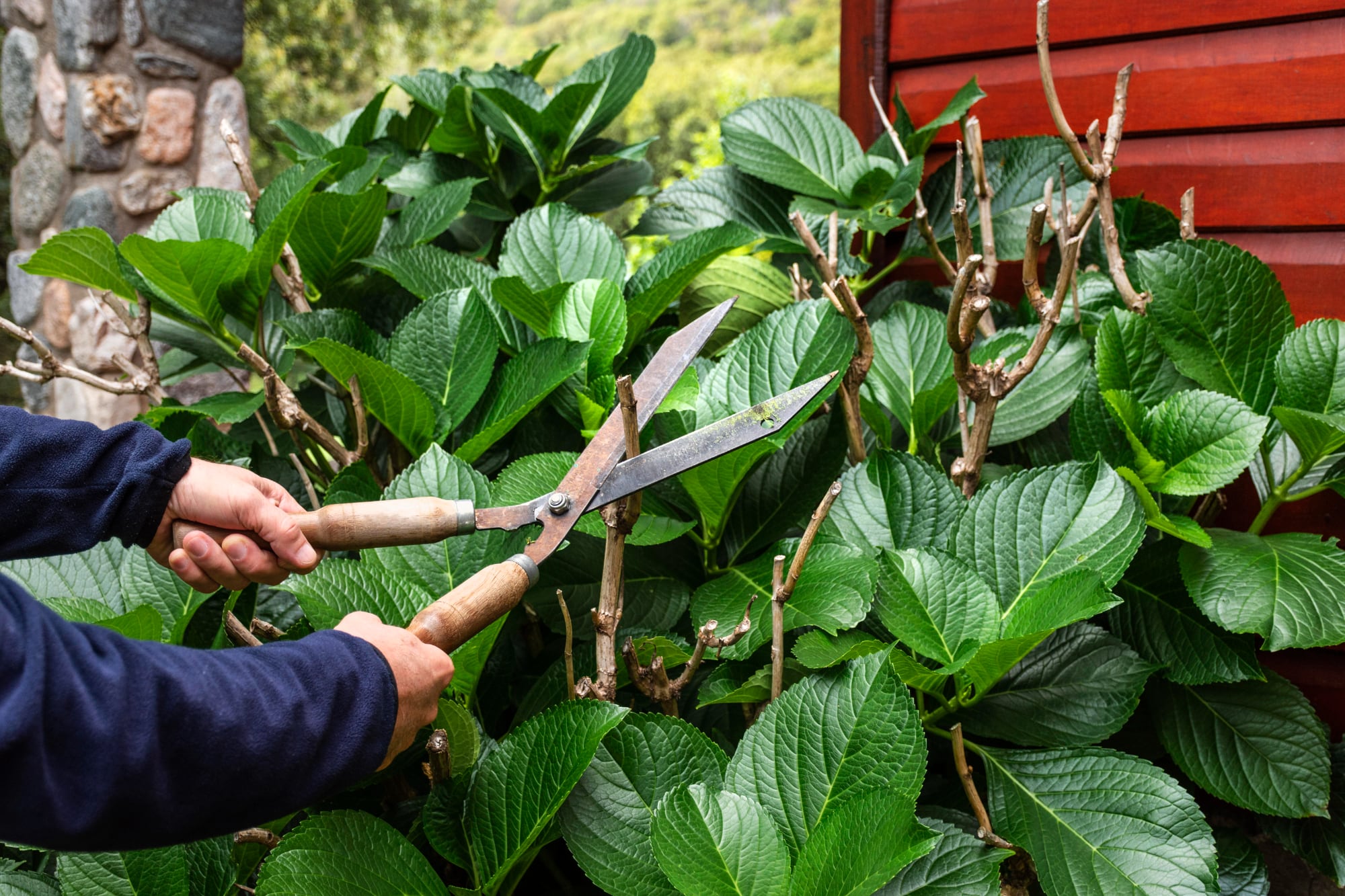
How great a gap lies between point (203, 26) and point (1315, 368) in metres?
3.64

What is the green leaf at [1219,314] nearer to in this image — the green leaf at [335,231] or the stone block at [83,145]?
the green leaf at [335,231]

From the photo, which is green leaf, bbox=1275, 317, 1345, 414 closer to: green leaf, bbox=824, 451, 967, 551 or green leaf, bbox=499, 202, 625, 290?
green leaf, bbox=824, 451, 967, 551

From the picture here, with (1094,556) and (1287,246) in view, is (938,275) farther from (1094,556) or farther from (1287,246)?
(1094,556)

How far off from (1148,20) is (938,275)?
1.13ft

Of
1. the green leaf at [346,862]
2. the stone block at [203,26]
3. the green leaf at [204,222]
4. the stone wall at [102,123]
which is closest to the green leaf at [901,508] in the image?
A: the green leaf at [346,862]

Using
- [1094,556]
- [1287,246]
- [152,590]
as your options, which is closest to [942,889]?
[1094,556]

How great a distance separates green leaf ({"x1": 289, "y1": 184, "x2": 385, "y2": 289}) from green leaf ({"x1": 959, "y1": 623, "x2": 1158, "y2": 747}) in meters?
0.70

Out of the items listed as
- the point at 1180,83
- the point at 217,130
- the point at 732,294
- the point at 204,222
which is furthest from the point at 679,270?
the point at 217,130

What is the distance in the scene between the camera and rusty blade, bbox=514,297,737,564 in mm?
638

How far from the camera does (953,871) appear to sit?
556mm

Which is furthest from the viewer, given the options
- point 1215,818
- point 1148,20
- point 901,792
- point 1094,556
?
point 1148,20

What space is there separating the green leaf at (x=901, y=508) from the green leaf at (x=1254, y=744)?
0.82 feet

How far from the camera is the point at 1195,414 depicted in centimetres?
72

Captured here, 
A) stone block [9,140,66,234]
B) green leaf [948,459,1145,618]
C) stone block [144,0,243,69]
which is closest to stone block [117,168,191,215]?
stone block [9,140,66,234]
